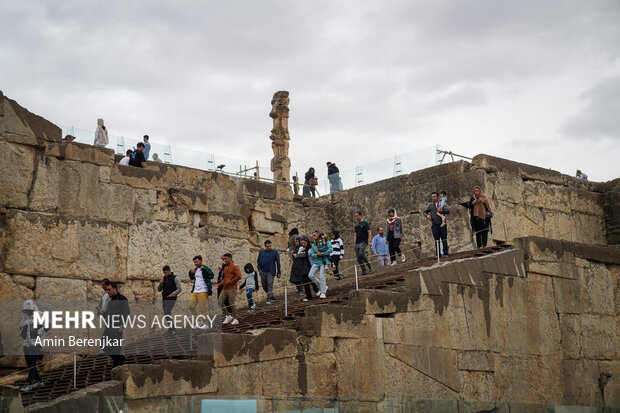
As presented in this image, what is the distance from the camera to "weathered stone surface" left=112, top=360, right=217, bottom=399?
433 inches

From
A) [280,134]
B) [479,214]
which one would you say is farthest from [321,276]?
[280,134]

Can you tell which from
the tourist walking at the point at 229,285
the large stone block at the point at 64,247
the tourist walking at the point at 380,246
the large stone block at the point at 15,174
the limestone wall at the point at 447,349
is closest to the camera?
the limestone wall at the point at 447,349

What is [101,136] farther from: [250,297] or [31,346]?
[31,346]

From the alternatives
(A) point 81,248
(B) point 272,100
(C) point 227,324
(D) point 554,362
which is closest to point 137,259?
(A) point 81,248

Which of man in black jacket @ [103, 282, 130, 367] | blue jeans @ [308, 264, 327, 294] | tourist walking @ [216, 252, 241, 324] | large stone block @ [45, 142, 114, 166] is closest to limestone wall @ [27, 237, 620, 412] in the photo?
blue jeans @ [308, 264, 327, 294]

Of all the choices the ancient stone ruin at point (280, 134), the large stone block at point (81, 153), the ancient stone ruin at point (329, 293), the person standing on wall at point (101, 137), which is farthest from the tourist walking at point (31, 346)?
the ancient stone ruin at point (280, 134)

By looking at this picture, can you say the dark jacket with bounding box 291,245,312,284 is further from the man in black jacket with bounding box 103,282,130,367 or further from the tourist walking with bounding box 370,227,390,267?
the man in black jacket with bounding box 103,282,130,367

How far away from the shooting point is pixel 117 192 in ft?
58.6

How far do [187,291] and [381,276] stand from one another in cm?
420

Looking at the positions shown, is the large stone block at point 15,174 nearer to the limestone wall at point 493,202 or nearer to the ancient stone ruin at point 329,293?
the ancient stone ruin at point 329,293

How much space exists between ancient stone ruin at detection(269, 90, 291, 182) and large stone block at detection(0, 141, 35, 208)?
33.6 ft

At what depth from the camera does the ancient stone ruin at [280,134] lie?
26000 mm

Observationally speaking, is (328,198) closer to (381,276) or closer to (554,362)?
(381,276)

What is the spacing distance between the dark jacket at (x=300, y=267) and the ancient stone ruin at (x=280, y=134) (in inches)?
362
